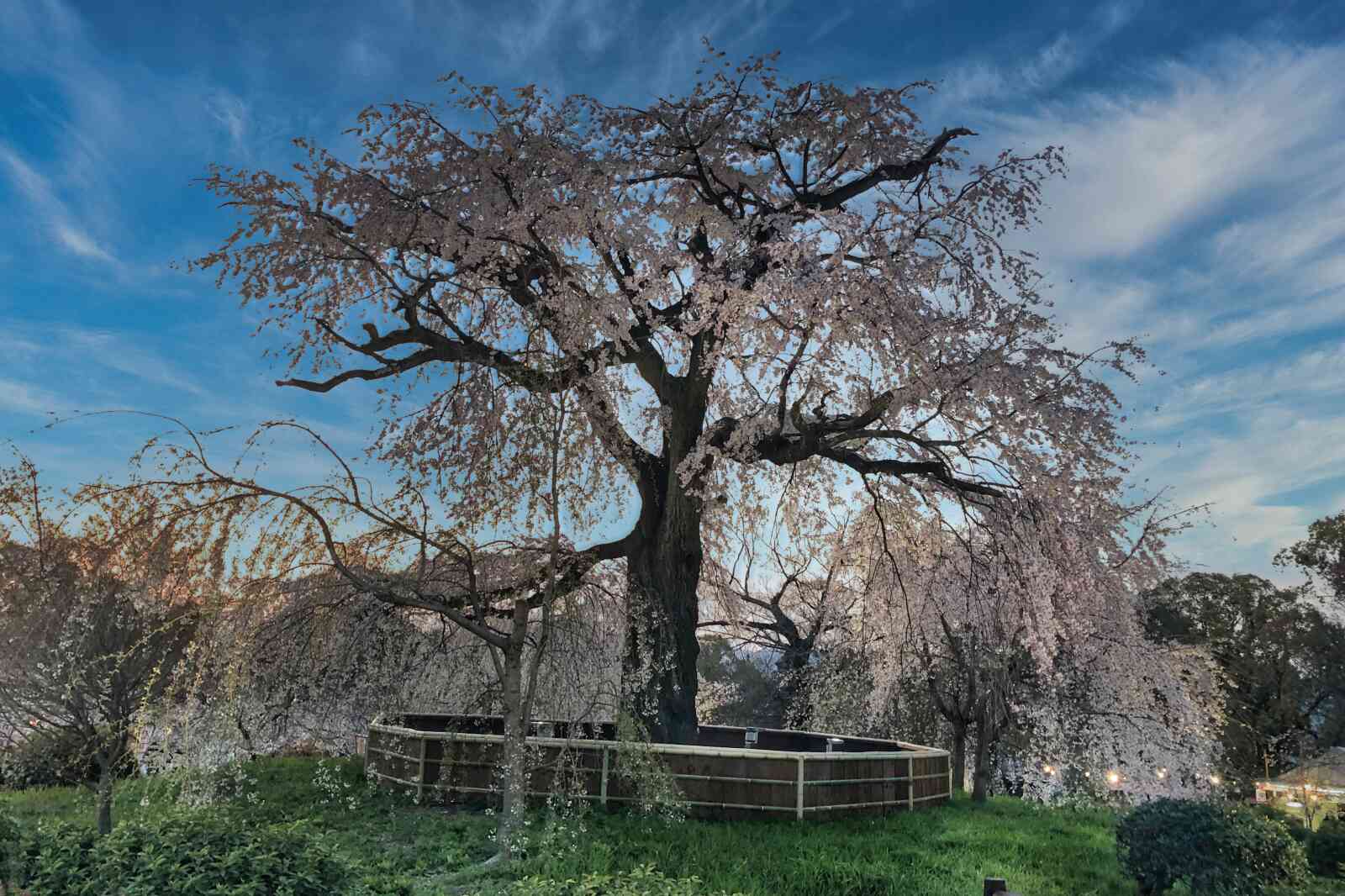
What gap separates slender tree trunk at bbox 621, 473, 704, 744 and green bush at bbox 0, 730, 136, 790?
6.43 metres

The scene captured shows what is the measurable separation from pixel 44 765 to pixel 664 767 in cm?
1134

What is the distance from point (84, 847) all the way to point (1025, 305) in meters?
10.9

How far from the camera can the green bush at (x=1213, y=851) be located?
29.6 feet

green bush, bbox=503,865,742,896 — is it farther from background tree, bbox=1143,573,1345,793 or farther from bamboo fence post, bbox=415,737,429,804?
background tree, bbox=1143,573,1345,793

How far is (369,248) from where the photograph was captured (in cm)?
1216

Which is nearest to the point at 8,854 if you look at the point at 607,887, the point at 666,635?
the point at 607,887

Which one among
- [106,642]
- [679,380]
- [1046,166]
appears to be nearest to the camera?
[106,642]

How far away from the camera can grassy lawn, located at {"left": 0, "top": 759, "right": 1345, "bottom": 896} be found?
8898mm

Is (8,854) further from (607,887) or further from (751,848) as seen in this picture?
(751,848)

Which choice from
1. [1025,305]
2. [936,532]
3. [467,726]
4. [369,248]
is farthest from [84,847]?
[936,532]

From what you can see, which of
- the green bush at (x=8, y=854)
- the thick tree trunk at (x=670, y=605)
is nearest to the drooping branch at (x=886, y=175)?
the thick tree trunk at (x=670, y=605)

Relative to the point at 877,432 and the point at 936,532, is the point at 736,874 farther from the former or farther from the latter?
the point at 936,532

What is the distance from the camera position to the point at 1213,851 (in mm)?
9141

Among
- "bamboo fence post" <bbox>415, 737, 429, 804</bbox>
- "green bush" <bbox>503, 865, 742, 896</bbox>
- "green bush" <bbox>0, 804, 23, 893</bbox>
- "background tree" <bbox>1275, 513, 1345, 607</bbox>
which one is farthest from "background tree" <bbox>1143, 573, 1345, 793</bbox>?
"green bush" <bbox>0, 804, 23, 893</bbox>
